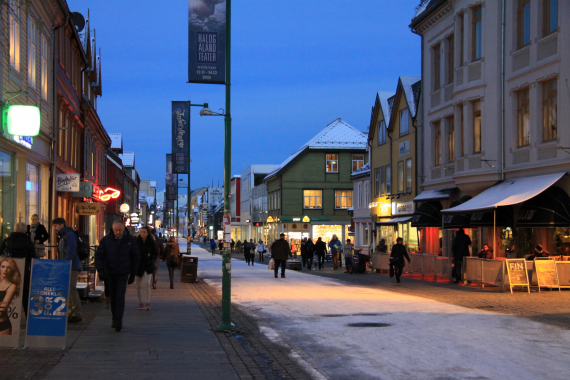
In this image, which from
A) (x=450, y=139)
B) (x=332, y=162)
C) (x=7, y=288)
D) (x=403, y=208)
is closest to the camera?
(x=7, y=288)

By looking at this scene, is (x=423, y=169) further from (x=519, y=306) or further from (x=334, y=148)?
(x=334, y=148)

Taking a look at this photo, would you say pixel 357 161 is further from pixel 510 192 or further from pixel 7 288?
pixel 7 288

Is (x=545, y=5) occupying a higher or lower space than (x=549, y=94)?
higher

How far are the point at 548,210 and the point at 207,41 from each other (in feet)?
41.6

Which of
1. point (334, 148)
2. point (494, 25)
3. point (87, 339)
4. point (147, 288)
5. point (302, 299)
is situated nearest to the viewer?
point (87, 339)

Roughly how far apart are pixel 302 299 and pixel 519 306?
5.27 metres

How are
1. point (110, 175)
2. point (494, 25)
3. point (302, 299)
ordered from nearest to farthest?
point (302, 299), point (494, 25), point (110, 175)

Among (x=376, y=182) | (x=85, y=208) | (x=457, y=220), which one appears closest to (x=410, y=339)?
(x=457, y=220)

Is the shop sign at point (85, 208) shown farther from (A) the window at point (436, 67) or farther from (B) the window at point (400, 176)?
(B) the window at point (400, 176)

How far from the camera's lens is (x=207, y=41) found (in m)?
11.8

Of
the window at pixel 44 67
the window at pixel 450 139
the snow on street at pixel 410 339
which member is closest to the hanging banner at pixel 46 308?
the snow on street at pixel 410 339

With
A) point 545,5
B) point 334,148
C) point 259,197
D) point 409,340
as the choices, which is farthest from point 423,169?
point 259,197

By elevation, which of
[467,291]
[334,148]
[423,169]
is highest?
[334,148]

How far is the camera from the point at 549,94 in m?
21.2
